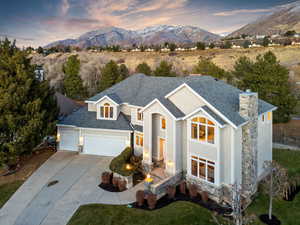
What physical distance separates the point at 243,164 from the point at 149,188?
5.82 metres

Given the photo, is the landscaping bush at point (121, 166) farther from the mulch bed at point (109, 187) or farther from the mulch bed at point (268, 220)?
the mulch bed at point (268, 220)

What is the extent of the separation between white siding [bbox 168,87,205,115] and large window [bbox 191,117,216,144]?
114 cm

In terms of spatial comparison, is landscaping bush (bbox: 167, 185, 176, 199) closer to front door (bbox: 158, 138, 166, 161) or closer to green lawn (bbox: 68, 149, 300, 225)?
green lawn (bbox: 68, 149, 300, 225)

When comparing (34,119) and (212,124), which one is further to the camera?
(34,119)

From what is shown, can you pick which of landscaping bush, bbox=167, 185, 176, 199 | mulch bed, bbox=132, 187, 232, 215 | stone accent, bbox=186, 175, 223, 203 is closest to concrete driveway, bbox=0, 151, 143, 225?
mulch bed, bbox=132, 187, 232, 215

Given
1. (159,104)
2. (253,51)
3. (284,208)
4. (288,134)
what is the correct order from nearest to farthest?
1. (284,208)
2. (159,104)
3. (288,134)
4. (253,51)

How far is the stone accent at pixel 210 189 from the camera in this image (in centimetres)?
1313

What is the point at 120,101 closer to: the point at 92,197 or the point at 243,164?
the point at 92,197

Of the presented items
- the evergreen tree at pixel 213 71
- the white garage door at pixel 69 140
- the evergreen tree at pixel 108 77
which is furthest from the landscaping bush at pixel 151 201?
the evergreen tree at pixel 108 77

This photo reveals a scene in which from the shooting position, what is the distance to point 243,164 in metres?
13.6

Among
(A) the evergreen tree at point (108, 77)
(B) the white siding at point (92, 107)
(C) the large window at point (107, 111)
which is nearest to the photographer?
(C) the large window at point (107, 111)

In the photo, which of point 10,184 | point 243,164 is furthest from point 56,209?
point 243,164

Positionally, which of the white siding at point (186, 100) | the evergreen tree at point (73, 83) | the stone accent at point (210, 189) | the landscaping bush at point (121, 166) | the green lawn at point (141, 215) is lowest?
the green lawn at point (141, 215)

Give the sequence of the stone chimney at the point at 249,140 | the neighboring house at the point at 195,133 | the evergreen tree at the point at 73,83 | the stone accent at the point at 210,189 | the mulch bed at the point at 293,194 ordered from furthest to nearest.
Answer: the evergreen tree at the point at 73,83 < the mulch bed at the point at 293,194 < the stone chimney at the point at 249,140 < the stone accent at the point at 210,189 < the neighboring house at the point at 195,133
